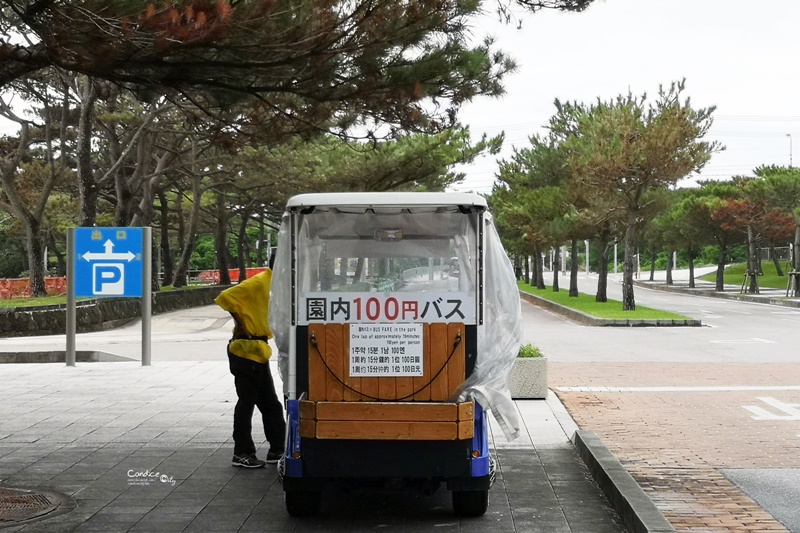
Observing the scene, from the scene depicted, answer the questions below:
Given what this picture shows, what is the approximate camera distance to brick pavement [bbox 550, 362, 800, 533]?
710cm

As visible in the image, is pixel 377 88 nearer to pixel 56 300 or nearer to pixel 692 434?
pixel 692 434

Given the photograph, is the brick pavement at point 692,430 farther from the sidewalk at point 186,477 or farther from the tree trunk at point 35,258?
the tree trunk at point 35,258

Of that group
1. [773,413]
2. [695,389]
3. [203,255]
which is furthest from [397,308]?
[203,255]

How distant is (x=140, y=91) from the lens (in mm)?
9719

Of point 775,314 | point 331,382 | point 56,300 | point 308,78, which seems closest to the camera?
point 331,382

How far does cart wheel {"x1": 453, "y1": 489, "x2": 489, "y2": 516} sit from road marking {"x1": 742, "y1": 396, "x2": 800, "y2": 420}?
17.6ft

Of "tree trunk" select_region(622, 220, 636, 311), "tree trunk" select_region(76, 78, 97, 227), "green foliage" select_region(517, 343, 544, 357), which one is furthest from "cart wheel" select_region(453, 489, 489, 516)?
"tree trunk" select_region(622, 220, 636, 311)

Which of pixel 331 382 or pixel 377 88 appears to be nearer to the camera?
pixel 331 382

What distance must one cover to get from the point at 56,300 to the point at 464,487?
26.3 m

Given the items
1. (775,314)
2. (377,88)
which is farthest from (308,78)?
(775,314)

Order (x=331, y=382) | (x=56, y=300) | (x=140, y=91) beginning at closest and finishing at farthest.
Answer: (x=331, y=382) < (x=140, y=91) < (x=56, y=300)

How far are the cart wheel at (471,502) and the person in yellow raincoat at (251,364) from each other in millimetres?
2163

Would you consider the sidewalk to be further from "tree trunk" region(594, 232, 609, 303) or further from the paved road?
"tree trunk" region(594, 232, 609, 303)

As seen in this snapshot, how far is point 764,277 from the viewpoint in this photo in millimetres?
70625
